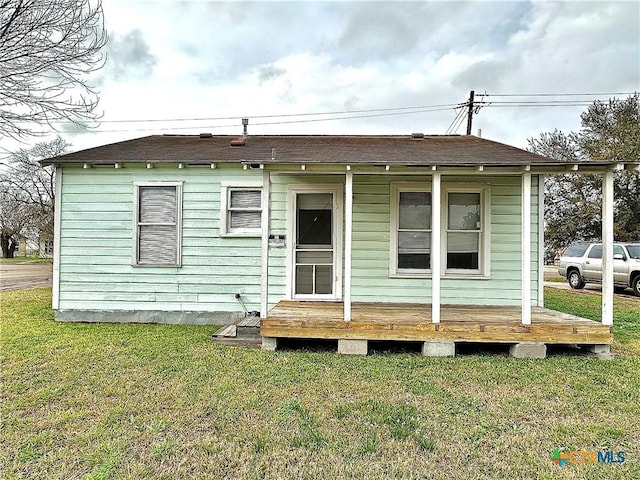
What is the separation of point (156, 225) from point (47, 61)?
3.32 metres

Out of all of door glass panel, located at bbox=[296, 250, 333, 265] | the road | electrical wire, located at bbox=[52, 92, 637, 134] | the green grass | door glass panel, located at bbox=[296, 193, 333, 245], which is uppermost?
electrical wire, located at bbox=[52, 92, 637, 134]

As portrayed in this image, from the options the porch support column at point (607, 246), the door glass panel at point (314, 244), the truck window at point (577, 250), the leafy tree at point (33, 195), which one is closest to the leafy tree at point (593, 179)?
the truck window at point (577, 250)

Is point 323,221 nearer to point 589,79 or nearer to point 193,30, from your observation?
point 193,30

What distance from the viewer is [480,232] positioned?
6.66 meters

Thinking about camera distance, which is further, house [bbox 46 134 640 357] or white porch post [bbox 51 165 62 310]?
white porch post [bbox 51 165 62 310]

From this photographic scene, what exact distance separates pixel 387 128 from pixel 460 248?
16.3 m

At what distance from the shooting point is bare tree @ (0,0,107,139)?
20.8 ft

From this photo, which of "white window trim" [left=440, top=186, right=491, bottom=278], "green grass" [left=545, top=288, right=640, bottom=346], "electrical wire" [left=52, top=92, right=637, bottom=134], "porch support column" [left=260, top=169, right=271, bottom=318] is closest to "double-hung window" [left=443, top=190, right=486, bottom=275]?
"white window trim" [left=440, top=186, right=491, bottom=278]

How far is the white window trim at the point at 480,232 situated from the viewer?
6605 millimetres

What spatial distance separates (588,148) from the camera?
71.7 feet

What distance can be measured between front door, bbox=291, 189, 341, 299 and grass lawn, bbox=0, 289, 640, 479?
184 cm

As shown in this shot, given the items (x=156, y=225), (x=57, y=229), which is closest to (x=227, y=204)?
(x=156, y=225)

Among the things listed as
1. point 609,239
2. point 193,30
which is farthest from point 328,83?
point 609,239

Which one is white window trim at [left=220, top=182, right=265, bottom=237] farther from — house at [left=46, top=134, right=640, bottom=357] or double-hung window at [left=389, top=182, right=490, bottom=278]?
double-hung window at [left=389, top=182, right=490, bottom=278]
